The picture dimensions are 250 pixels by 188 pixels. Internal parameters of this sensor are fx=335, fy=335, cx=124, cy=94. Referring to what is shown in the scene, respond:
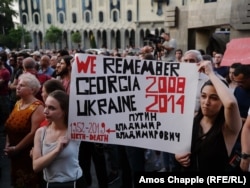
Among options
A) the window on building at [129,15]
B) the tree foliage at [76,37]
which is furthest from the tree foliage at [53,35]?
the window on building at [129,15]

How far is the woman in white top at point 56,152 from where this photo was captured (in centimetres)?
246

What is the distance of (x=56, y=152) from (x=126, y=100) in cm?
75

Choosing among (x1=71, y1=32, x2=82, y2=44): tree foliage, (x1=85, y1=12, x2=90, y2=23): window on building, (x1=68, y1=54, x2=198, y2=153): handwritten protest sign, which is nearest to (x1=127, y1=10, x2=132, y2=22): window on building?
(x1=85, y1=12, x2=90, y2=23): window on building

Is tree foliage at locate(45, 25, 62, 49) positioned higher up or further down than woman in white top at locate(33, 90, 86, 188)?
higher up

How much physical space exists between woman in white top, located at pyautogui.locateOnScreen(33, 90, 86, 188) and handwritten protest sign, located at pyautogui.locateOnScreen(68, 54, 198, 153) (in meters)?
0.12

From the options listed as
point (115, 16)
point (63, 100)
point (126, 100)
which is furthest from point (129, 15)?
point (63, 100)

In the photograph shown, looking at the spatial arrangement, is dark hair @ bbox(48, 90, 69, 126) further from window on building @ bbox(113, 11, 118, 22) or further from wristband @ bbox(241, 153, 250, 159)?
window on building @ bbox(113, 11, 118, 22)

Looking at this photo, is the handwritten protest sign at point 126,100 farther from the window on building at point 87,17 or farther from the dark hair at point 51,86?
the window on building at point 87,17

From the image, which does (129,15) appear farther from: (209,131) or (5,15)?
(209,131)

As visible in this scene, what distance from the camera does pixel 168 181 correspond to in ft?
7.81

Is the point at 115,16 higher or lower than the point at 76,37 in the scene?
higher

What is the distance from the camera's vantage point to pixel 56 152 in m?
2.40

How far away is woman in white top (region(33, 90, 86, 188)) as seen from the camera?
2461 mm

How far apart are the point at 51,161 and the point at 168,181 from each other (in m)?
0.86
